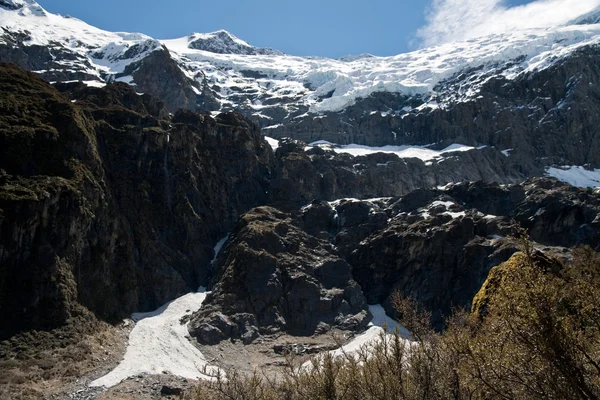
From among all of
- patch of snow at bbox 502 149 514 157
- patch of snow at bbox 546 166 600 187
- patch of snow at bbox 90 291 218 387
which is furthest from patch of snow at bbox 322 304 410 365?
patch of snow at bbox 546 166 600 187

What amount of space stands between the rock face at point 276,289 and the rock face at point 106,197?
9.18 meters

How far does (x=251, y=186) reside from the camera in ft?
398

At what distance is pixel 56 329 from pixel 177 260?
112 feet

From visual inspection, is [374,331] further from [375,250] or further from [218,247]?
[218,247]

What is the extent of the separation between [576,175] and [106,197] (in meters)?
141

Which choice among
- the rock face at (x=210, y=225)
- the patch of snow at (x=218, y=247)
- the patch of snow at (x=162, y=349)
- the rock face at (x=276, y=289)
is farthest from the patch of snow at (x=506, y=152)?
the patch of snow at (x=162, y=349)

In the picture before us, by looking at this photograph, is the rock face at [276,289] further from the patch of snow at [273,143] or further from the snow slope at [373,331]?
the patch of snow at [273,143]

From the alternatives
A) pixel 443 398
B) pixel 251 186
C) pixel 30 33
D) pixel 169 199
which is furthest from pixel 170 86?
pixel 443 398

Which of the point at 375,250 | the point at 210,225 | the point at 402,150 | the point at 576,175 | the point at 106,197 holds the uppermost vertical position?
the point at 402,150

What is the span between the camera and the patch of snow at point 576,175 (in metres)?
163

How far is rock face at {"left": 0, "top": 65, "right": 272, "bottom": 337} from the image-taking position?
6059cm

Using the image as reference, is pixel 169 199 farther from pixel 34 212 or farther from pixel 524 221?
pixel 524 221

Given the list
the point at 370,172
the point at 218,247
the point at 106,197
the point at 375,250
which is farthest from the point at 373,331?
the point at 370,172

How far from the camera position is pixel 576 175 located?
167125mm
